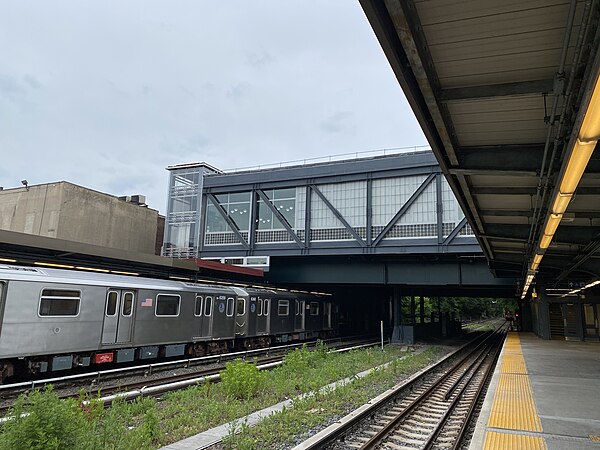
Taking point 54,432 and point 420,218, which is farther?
point 420,218

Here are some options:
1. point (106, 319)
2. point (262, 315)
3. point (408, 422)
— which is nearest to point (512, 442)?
point (408, 422)

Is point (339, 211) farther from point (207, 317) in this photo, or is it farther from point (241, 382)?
point (241, 382)

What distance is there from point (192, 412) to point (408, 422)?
14.1 ft

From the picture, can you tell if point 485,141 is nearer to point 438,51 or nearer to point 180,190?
point 438,51

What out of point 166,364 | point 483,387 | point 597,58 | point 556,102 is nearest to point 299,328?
point 166,364

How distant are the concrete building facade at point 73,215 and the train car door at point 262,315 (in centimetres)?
1329

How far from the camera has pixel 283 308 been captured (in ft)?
79.4

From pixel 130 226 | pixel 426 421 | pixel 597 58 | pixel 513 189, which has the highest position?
pixel 130 226

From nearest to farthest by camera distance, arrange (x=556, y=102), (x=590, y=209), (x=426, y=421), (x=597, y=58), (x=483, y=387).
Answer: (x=597, y=58), (x=556, y=102), (x=426, y=421), (x=590, y=209), (x=483, y=387)

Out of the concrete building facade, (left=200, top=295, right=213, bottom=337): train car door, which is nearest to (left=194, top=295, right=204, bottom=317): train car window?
(left=200, top=295, right=213, bottom=337): train car door

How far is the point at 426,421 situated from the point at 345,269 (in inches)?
741

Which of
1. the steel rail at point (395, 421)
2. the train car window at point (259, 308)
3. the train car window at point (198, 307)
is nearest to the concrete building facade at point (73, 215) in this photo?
the train car window at point (259, 308)

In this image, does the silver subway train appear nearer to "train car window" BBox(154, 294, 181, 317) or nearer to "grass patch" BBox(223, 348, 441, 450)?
"train car window" BBox(154, 294, 181, 317)

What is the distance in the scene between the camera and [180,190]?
31047mm
